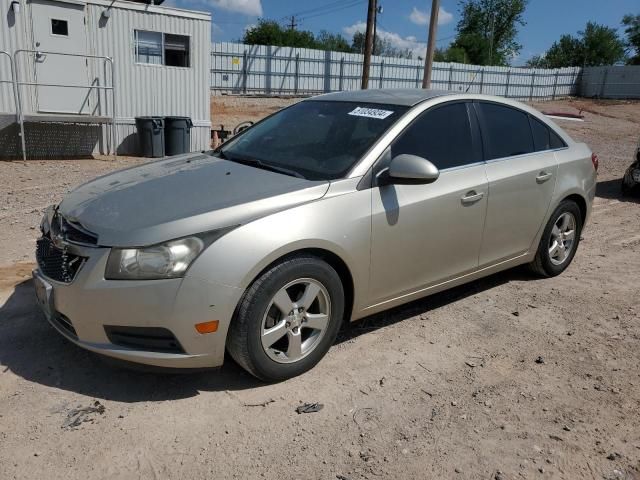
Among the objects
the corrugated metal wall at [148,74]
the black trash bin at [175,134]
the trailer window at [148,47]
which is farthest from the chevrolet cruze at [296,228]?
the trailer window at [148,47]

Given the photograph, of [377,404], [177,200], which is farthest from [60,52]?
[377,404]

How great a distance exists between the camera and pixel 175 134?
12578 millimetres

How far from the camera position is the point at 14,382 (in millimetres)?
3262

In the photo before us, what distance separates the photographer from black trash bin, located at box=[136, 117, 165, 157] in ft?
40.1

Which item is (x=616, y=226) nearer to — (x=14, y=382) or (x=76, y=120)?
(x=14, y=382)

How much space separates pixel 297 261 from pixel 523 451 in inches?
58.2

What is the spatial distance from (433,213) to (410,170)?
1.53ft

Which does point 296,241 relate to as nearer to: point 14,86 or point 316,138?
point 316,138

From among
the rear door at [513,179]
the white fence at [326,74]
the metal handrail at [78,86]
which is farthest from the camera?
the white fence at [326,74]

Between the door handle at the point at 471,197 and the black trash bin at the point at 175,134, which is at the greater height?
the door handle at the point at 471,197

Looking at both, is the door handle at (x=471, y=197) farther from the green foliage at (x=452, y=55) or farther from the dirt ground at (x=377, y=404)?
the green foliage at (x=452, y=55)

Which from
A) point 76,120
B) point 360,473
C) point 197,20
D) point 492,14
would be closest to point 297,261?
point 360,473

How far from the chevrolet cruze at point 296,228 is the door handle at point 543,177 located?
0.6 inches

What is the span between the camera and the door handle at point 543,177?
465 cm
